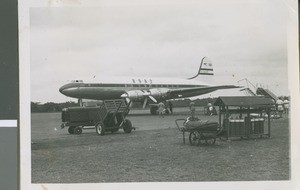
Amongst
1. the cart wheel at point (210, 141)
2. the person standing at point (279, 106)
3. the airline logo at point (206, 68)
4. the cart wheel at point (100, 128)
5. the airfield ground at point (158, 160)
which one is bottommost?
the airfield ground at point (158, 160)

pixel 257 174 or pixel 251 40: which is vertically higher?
pixel 251 40

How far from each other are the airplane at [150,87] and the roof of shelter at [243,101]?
9cm

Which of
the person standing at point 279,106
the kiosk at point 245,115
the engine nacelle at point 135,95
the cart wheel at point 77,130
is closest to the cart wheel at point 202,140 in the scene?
the kiosk at point 245,115

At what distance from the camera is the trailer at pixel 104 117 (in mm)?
3498

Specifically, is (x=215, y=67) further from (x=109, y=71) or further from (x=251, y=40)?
(x=109, y=71)

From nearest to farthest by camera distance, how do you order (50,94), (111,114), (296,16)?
(296,16) < (50,94) < (111,114)

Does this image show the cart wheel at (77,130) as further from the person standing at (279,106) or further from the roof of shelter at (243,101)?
the person standing at (279,106)

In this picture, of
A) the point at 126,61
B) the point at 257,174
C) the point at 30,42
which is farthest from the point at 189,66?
the point at 30,42

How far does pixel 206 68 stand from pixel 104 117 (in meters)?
1.23

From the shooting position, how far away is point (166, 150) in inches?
115

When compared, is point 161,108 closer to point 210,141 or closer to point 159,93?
point 159,93

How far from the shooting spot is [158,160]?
286 centimetres

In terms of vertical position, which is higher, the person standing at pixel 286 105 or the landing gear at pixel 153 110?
the person standing at pixel 286 105

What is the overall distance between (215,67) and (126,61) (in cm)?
61
